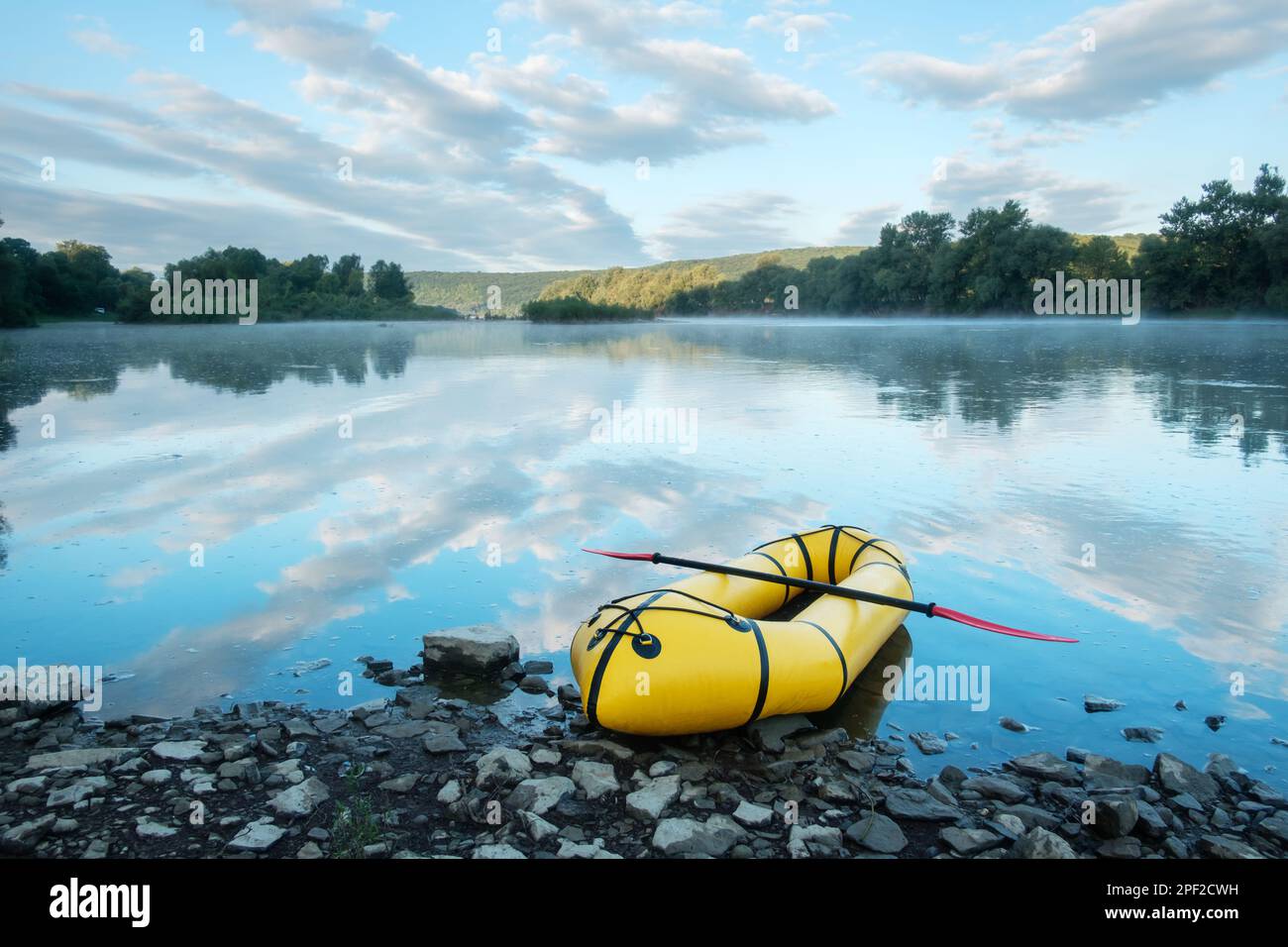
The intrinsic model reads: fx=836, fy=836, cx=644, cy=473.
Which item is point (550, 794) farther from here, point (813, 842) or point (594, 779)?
point (813, 842)

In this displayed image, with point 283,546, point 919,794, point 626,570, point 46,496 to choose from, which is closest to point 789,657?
point 919,794

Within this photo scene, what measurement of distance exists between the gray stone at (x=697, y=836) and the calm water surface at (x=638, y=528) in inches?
53.5

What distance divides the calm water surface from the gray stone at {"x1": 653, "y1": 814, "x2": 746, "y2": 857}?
136 centimetres

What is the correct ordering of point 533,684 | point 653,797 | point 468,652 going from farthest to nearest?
point 468,652 → point 533,684 → point 653,797

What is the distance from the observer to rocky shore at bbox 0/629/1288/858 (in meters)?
3.70

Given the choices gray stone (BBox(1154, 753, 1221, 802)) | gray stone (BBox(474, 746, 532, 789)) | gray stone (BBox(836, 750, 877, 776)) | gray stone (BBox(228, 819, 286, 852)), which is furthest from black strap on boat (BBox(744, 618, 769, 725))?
gray stone (BBox(228, 819, 286, 852))

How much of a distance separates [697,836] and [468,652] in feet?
7.44

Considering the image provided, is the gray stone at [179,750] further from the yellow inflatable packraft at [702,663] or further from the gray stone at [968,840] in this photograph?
the gray stone at [968,840]

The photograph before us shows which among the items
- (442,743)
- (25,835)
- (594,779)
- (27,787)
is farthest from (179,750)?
(594,779)

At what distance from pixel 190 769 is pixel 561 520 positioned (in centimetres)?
501

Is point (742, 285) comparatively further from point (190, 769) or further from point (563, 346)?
point (190, 769)

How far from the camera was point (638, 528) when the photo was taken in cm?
853
